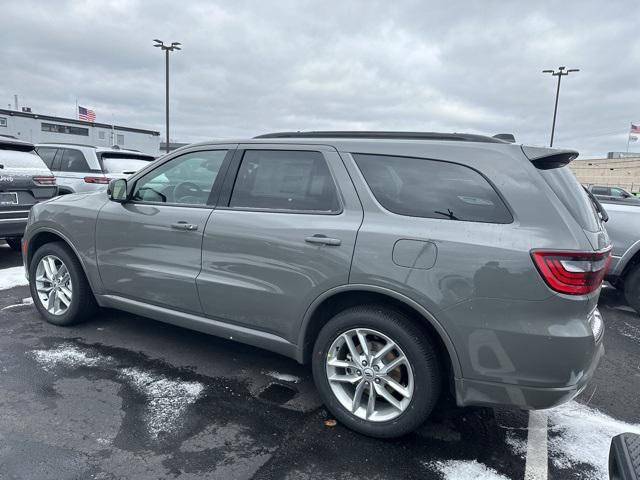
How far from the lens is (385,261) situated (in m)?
2.61

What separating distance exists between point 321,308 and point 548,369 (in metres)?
1.32

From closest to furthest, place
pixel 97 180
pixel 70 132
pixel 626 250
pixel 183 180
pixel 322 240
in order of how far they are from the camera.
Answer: pixel 322 240, pixel 183 180, pixel 626 250, pixel 97 180, pixel 70 132

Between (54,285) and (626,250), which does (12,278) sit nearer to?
(54,285)

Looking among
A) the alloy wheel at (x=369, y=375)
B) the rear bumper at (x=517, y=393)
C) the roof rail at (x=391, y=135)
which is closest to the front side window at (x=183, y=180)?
the roof rail at (x=391, y=135)

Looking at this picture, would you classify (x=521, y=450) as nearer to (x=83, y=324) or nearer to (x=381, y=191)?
(x=381, y=191)

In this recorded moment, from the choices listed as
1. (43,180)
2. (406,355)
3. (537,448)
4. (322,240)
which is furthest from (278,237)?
(43,180)

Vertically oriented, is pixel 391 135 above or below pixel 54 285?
above

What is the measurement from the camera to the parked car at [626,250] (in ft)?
17.9

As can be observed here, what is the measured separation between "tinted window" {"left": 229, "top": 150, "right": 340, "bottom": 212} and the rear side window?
28cm

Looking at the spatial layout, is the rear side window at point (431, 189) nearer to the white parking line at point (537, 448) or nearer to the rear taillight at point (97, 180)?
the white parking line at point (537, 448)

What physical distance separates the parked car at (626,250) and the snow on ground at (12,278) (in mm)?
7251

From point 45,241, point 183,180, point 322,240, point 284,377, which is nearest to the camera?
point 322,240

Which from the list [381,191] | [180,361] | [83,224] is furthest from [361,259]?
[83,224]

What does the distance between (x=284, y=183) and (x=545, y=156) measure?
1624 millimetres
